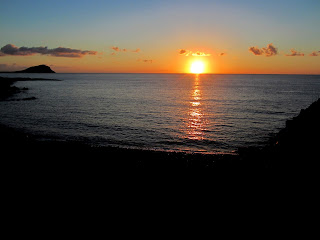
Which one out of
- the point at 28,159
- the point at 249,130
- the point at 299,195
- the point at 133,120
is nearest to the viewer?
the point at 299,195

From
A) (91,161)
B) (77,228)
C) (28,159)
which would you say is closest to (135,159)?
(91,161)

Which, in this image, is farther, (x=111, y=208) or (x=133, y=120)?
(x=133, y=120)

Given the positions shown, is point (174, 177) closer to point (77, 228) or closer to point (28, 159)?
point (77, 228)

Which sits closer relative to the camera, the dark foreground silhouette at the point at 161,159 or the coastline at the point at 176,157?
the dark foreground silhouette at the point at 161,159

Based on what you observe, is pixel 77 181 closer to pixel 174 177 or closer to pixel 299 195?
pixel 174 177

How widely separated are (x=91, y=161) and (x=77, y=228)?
9.23 m

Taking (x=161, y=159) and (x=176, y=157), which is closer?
(x=161, y=159)

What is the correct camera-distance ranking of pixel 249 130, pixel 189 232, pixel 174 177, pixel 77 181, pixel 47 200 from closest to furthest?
1. pixel 189 232
2. pixel 47 200
3. pixel 77 181
4. pixel 174 177
5. pixel 249 130

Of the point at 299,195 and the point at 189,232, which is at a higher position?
the point at 299,195

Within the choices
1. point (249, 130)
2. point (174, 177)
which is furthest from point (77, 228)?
point (249, 130)

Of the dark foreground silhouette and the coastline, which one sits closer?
the dark foreground silhouette

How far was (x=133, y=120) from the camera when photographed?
41.3 m

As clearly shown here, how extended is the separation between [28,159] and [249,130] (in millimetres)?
28457

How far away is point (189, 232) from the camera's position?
943 cm
